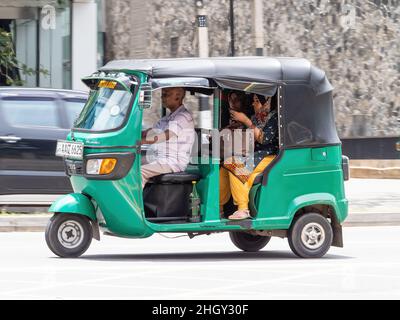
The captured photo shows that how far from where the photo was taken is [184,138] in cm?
1229

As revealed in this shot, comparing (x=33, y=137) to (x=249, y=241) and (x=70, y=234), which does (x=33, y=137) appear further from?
(x=70, y=234)

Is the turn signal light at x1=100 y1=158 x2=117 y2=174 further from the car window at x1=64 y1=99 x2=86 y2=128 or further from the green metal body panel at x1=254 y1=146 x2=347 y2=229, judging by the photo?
the car window at x1=64 y1=99 x2=86 y2=128

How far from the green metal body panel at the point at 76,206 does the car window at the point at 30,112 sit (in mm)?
5198

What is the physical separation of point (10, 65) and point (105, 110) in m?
18.3

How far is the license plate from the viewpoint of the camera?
1211 cm

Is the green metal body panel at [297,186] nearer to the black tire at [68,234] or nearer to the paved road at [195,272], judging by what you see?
the paved road at [195,272]

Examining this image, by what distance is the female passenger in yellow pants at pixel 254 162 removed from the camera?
487 inches

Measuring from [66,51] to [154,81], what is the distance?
64.9ft

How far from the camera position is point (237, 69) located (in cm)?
1230

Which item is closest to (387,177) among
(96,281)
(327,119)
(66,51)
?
(66,51)

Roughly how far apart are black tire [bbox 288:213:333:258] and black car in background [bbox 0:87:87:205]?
210 inches

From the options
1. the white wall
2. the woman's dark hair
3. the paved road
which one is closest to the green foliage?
the white wall
